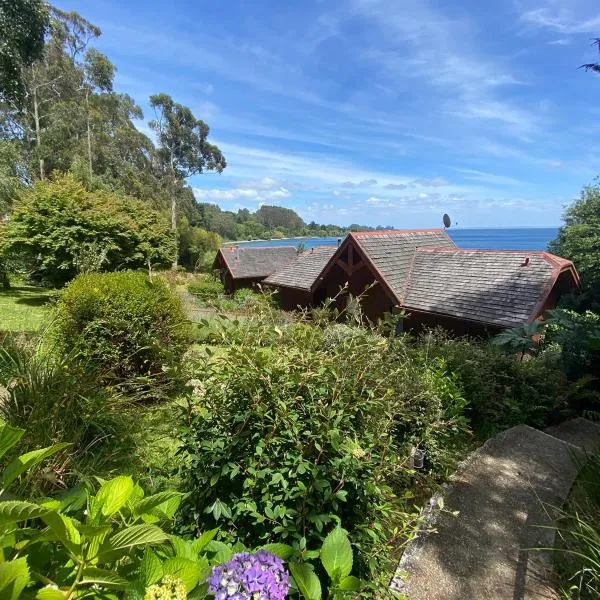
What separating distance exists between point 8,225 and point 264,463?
57.9 ft

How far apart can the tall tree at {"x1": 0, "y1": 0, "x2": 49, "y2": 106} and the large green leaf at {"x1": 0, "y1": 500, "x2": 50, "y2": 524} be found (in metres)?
14.4

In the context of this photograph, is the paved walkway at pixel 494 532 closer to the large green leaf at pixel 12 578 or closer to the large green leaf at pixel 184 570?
the large green leaf at pixel 184 570

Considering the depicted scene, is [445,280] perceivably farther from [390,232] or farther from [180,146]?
[180,146]

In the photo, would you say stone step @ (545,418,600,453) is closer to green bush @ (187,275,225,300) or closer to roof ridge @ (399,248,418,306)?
roof ridge @ (399,248,418,306)

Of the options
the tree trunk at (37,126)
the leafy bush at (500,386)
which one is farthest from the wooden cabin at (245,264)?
the leafy bush at (500,386)

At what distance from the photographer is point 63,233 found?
595 inches

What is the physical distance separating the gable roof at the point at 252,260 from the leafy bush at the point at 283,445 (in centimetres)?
3066

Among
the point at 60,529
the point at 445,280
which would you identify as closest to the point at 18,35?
the point at 60,529

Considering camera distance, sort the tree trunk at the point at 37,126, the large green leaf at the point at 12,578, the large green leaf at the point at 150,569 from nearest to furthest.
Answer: the large green leaf at the point at 12,578, the large green leaf at the point at 150,569, the tree trunk at the point at 37,126

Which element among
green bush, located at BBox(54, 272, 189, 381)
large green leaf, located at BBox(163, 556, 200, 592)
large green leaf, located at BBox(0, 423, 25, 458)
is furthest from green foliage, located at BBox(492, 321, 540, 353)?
large green leaf, located at BBox(0, 423, 25, 458)

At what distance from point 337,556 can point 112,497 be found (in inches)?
31.4

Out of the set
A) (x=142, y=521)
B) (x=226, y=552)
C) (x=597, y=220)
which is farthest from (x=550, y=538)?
(x=597, y=220)

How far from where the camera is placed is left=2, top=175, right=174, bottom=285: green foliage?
14758 millimetres

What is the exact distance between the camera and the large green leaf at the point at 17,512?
2.85ft
